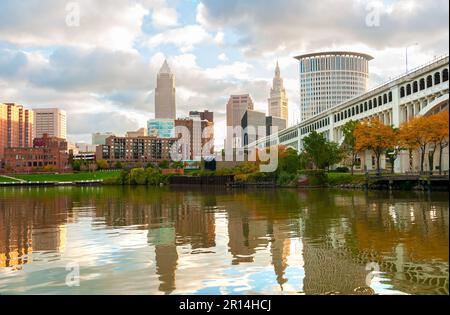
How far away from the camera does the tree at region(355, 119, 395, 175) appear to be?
260ft

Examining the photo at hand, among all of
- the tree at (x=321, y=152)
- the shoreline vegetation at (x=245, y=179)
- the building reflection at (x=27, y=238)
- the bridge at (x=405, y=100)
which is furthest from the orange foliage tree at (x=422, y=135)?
the building reflection at (x=27, y=238)

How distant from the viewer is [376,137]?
8012 cm

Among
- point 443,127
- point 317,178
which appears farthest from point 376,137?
point 443,127

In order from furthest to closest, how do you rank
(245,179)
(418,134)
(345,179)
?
1. (245,179)
2. (345,179)
3. (418,134)

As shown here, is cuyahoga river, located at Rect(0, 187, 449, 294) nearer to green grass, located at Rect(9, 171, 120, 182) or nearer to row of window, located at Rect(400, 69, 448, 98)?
row of window, located at Rect(400, 69, 448, 98)

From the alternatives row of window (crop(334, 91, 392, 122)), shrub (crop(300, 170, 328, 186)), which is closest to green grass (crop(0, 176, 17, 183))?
row of window (crop(334, 91, 392, 122))

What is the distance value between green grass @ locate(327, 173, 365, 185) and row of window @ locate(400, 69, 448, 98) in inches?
724

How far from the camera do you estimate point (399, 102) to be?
3583 inches

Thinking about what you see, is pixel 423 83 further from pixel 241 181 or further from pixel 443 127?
pixel 443 127

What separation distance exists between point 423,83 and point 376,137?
13.1 metres

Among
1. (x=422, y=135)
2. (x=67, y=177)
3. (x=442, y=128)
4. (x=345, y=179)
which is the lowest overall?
(x=345, y=179)
